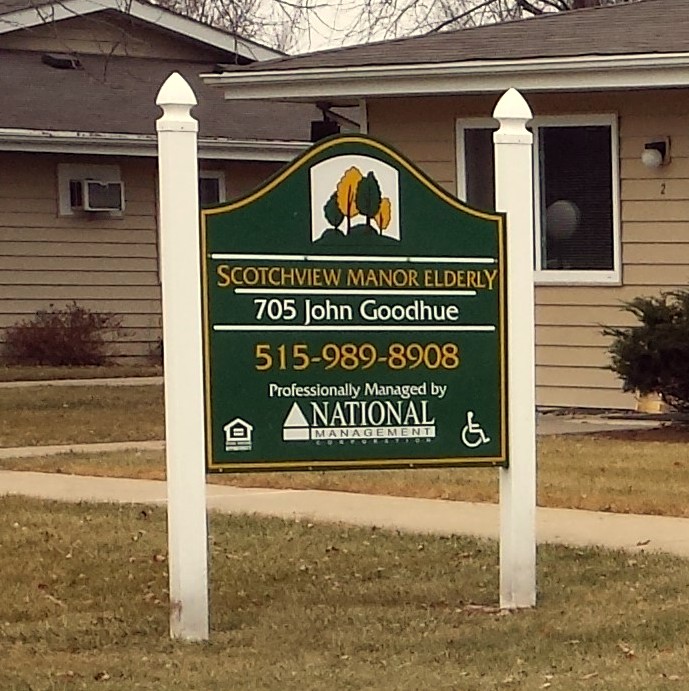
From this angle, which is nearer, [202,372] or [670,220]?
[202,372]

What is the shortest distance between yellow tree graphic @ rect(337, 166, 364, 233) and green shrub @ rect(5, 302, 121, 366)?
15.6m

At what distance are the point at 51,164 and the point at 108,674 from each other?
1713 centimetres

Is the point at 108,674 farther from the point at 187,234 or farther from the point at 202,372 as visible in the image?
the point at 187,234

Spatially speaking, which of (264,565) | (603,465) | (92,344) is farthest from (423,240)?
(92,344)

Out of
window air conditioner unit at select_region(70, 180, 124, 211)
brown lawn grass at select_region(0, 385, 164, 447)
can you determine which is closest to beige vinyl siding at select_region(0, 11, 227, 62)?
window air conditioner unit at select_region(70, 180, 124, 211)

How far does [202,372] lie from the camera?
7242 mm

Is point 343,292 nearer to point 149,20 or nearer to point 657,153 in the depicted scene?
point 657,153

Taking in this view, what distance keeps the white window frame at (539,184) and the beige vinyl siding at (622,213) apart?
2.0 inches

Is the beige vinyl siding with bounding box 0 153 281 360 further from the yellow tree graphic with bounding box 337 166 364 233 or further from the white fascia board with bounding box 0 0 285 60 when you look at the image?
the yellow tree graphic with bounding box 337 166 364 233

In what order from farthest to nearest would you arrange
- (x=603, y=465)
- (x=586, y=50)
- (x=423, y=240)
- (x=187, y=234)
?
(x=586, y=50) < (x=603, y=465) < (x=423, y=240) < (x=187, y=234)

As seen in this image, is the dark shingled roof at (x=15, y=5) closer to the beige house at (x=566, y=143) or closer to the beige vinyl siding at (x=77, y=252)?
the beige vinyl siding at (x=77, y=252)

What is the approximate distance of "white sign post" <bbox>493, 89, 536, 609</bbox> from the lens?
7797mm

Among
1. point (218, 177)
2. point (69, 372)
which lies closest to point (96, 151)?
point (218, 177)

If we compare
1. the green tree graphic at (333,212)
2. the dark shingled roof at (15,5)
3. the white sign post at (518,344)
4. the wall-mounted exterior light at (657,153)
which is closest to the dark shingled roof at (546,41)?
the wall-mounted exterior light at (657,153)
